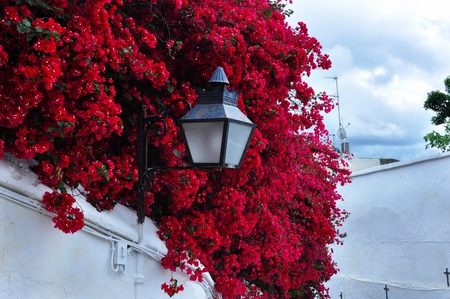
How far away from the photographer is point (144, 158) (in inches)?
155

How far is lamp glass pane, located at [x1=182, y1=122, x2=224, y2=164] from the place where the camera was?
3.45 meters

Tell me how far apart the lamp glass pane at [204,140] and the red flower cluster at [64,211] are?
0.84 metres

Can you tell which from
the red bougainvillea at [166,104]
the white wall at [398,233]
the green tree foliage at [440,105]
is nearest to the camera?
the red bougainvillea at [166,104]

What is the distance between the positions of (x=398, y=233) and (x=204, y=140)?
9.36 metres

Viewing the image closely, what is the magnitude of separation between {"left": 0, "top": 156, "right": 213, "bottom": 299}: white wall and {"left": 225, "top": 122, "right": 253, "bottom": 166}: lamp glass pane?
1.12 metres

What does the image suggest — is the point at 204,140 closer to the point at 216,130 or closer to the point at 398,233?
the point at 216,130

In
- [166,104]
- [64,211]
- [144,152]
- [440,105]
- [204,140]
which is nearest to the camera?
[64,211]

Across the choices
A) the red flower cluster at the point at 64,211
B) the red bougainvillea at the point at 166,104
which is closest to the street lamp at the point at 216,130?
the red bougainvillea at the point at 166,104

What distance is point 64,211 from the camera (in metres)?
3.37

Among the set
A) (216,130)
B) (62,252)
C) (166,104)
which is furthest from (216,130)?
(62,252)

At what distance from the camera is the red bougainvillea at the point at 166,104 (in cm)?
323

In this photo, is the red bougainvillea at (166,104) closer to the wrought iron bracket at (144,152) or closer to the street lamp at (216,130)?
the wrought iron bracket at (144,152)

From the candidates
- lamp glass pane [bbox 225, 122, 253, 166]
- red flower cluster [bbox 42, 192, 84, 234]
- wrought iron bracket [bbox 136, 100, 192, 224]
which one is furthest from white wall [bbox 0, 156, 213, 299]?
lamp glass pane [bbox 225, 122, 253, 166]

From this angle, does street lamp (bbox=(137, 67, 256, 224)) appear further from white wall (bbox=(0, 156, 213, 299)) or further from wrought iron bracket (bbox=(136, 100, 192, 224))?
white wall (bbox=(0, 156, 213, 299))
